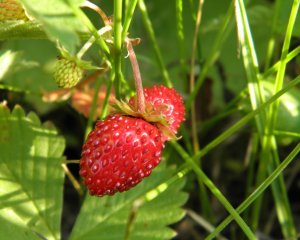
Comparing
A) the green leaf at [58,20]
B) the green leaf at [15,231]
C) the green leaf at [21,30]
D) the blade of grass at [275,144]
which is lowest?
the green leaf at [15,231]

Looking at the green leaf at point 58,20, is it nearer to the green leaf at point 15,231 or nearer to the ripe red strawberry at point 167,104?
the ripe red strawberry at point 167,104

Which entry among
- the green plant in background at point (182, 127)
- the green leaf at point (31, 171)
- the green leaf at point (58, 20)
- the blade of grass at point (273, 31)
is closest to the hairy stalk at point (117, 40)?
the green plant in background at point (182, 127)

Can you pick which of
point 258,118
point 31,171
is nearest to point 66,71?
point 31,171

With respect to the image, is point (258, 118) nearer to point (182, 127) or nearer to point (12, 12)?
point (182, 127)

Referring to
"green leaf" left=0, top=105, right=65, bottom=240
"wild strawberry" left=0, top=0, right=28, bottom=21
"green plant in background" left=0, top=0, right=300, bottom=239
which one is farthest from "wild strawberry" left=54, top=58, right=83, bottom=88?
"green leaf" left=0, top=105, right=65, bottom=240

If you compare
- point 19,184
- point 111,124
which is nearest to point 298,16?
point 111,124

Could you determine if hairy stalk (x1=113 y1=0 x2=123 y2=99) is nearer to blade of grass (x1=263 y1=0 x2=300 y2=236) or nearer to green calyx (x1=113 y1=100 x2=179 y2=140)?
→ green calyx (x1=113 y1=100 x2=179 y2=140)
